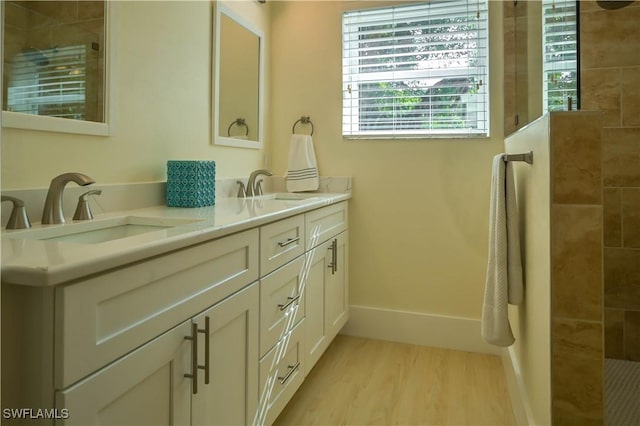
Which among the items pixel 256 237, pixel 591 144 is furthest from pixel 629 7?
pixel 256 237

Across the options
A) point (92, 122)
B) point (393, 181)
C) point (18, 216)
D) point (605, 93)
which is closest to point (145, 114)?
point (92, 122)

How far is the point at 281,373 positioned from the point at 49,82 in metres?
1.23

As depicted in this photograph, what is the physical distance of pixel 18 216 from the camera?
109 centimetres

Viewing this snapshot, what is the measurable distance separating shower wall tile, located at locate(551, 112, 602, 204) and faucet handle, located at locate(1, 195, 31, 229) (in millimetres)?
1381

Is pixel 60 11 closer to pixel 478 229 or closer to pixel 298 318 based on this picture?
pixel 298 318

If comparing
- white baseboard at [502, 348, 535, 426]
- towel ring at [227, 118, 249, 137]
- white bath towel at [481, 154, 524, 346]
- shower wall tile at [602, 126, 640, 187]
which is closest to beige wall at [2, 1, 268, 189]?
towel ring at [227, 118, 249, 137]

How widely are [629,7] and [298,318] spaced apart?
2273 millimetres

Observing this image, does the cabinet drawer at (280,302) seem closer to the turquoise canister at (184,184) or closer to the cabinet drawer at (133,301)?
the cabinet drawer at (133,301)

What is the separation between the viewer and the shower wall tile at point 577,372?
106cm

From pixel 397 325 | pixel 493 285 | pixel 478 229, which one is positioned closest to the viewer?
pixel 493 285

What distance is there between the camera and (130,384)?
830mm

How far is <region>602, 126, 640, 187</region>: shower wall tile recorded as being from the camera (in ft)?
7.11

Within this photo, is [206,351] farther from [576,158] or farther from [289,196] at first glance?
[289,196]

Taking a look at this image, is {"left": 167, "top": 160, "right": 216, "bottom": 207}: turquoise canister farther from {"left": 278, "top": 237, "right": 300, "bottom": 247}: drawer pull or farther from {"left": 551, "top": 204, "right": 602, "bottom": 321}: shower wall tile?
{"left": 551, "top": 204, "right": 602, "bottom": 321}: shower wall tile
